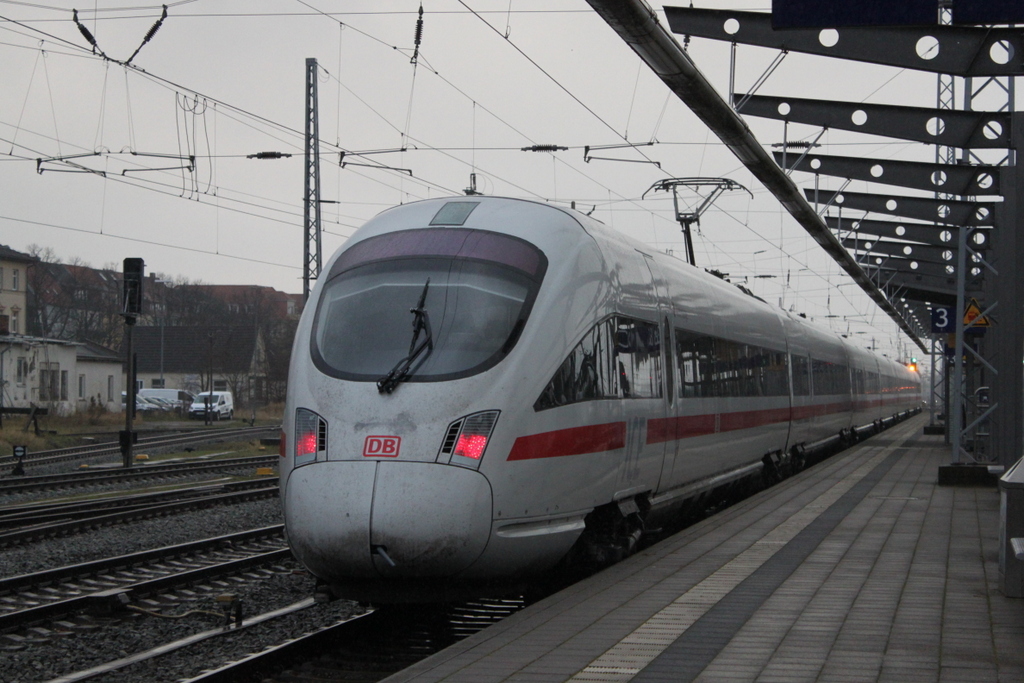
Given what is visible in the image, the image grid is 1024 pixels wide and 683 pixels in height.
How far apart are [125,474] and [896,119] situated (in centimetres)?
1589

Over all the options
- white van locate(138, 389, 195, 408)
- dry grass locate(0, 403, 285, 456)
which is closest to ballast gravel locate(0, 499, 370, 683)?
dry grass locate(0, 403, 285, 456)

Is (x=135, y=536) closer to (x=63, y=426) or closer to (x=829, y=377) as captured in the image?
(x=829, y=377)

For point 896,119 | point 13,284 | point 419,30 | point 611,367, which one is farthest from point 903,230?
point 13,284

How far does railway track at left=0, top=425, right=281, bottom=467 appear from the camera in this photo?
92.6 ft

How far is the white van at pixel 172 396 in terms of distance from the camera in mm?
59875

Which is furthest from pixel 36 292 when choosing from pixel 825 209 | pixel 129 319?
pixel 825 209

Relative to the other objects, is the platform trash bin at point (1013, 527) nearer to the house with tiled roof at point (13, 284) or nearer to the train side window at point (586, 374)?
the train side window at point (586, 374)

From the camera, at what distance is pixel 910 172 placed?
1733 centimetres

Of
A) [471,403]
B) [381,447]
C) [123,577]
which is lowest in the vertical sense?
[123,577]

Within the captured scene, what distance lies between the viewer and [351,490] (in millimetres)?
7359

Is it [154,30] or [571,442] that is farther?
[154,30]

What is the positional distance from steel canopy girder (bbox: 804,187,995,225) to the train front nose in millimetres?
13001

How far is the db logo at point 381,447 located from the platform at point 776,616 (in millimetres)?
1298

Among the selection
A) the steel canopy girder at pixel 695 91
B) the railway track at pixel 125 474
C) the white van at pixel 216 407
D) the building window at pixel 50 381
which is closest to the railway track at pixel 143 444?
the railway track at pixel 125 474
